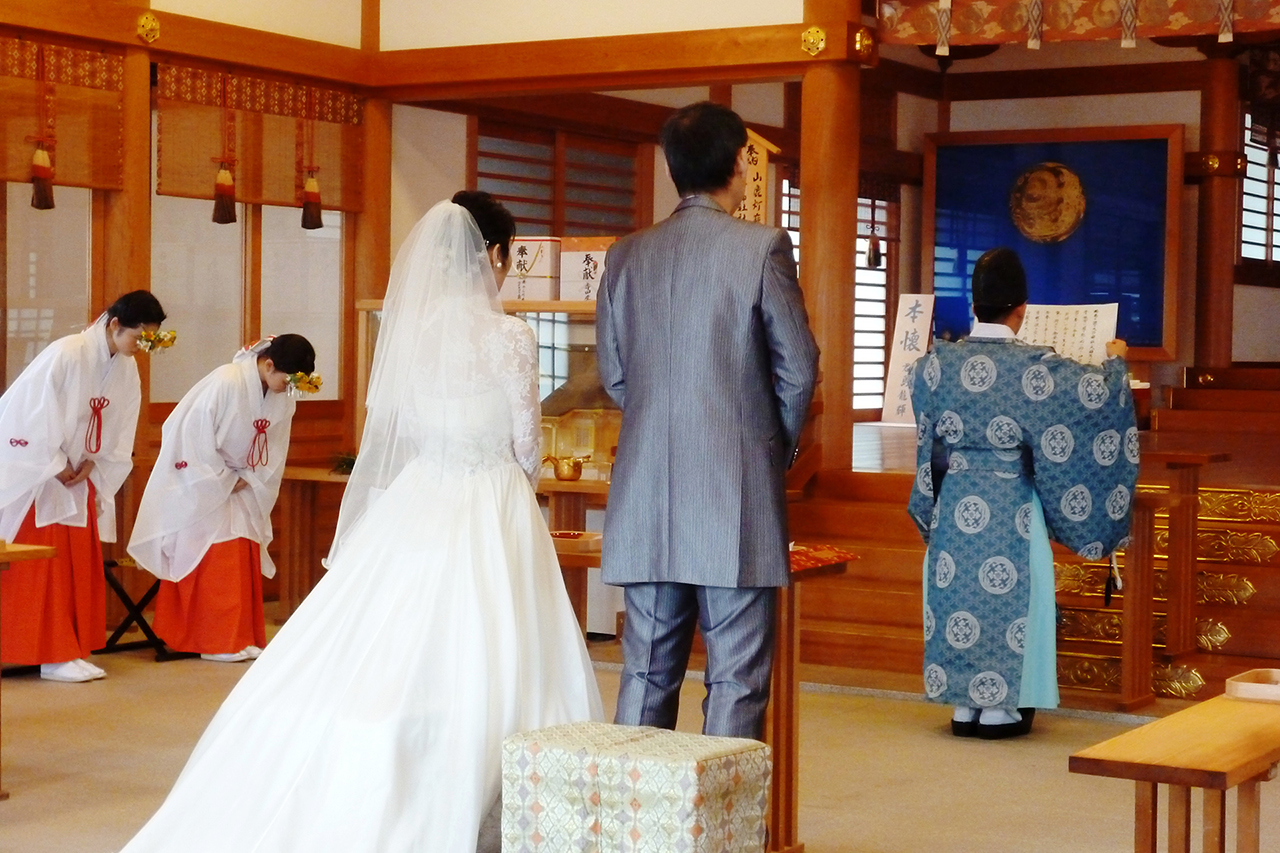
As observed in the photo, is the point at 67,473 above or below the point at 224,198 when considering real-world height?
below

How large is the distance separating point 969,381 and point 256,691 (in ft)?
8.32

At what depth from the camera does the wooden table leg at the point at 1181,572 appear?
6.19 metres

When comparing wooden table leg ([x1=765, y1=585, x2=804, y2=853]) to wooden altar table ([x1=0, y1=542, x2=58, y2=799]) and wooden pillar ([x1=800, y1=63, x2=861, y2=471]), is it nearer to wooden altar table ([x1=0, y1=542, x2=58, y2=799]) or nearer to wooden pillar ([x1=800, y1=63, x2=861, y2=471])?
wooden altar table ([x1=0, y1=542, x2=58, y2=799])

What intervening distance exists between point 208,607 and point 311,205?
233 cm

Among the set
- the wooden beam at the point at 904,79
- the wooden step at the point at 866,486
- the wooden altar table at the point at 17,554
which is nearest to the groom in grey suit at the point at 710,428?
the wooden altar table at the point at 17,554

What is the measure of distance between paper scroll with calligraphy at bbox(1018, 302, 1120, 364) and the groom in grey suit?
5.20m

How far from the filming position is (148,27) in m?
7.30

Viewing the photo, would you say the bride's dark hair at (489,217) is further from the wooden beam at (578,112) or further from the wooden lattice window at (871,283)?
the wooden lattice window at (871,283)

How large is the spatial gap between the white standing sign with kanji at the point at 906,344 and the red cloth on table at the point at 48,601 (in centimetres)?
474

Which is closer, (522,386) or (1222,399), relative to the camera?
(522,386)

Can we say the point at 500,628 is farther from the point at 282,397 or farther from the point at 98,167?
the point at 98,167

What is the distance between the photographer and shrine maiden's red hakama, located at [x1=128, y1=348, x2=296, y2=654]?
6633 millimetres

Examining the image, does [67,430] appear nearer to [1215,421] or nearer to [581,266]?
[581,266]

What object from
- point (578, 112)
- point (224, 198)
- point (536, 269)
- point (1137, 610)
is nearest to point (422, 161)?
point (578, 112)
